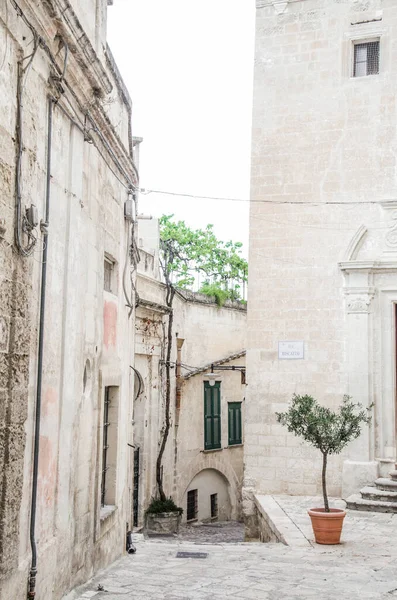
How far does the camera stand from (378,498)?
36.7 feet

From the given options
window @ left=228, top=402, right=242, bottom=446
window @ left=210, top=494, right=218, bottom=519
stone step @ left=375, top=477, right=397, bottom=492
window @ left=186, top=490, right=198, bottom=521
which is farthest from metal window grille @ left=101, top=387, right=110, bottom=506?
window @ left=228, top=402, right=242, bottom=446

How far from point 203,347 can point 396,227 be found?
8.38m

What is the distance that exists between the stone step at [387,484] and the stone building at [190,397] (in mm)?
5237

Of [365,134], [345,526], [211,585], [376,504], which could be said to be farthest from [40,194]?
[365,134]

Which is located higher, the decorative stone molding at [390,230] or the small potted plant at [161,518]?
the decorative stone molding at [390,230]

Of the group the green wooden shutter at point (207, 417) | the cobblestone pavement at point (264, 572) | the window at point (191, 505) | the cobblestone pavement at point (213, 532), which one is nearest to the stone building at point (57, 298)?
the cobblestone pavement at point (264, 572)

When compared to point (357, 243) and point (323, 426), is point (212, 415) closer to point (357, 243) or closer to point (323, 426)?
point (357, 243)

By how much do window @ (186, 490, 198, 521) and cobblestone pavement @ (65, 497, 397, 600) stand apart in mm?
8976

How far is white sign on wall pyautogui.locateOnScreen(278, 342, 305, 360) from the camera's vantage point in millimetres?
12781

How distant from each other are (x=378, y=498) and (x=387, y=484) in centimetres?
35

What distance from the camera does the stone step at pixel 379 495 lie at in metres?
11.1

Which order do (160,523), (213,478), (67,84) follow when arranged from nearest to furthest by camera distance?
(67,84)
(160,523)
(213,478)

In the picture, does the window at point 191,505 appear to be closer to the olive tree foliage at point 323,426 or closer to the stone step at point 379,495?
the stone step at point 379,495

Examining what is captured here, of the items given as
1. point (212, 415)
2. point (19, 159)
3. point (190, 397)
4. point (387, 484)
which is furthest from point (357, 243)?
point (19, 159)
